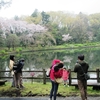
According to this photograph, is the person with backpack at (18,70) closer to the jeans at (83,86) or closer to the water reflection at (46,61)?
the jeans at (83,86)

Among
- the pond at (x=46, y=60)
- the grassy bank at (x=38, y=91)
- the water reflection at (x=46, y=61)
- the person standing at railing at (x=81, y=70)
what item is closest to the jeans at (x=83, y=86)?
the person standing at railing at (x=81, y=70)

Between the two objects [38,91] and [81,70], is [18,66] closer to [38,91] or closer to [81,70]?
[38,91]

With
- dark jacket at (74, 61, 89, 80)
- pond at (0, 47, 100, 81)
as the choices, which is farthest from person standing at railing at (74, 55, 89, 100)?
pond at (0, 47, 100, 81)

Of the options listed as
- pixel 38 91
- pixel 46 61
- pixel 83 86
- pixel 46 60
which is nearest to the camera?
pixel 83 86

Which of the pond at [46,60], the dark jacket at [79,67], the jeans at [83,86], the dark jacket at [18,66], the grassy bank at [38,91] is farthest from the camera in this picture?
the pond at [46,60]

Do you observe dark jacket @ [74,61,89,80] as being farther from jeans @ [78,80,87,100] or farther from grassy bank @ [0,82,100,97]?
grassy bank @ [0,82,100,97]

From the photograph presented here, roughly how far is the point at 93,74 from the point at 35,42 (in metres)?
29.7

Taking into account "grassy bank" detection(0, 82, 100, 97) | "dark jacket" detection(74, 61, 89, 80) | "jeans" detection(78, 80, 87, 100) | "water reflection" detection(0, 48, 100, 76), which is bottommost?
"water reflection" detection(0, 48, 100, 76)

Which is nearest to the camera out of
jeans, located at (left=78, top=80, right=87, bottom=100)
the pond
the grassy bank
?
jeans, located at (left=78, top=80, right=87, bottom=100)

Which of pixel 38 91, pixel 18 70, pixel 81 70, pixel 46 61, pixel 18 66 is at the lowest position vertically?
pixel 46 61

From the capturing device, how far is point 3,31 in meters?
39.9

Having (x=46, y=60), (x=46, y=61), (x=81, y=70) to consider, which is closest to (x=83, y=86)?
(x=81, y=70)

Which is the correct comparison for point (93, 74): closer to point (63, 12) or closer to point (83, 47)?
point (83, 47)

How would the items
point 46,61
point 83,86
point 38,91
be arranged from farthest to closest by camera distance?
point 46,61 < point 38,91 < point 83,86
